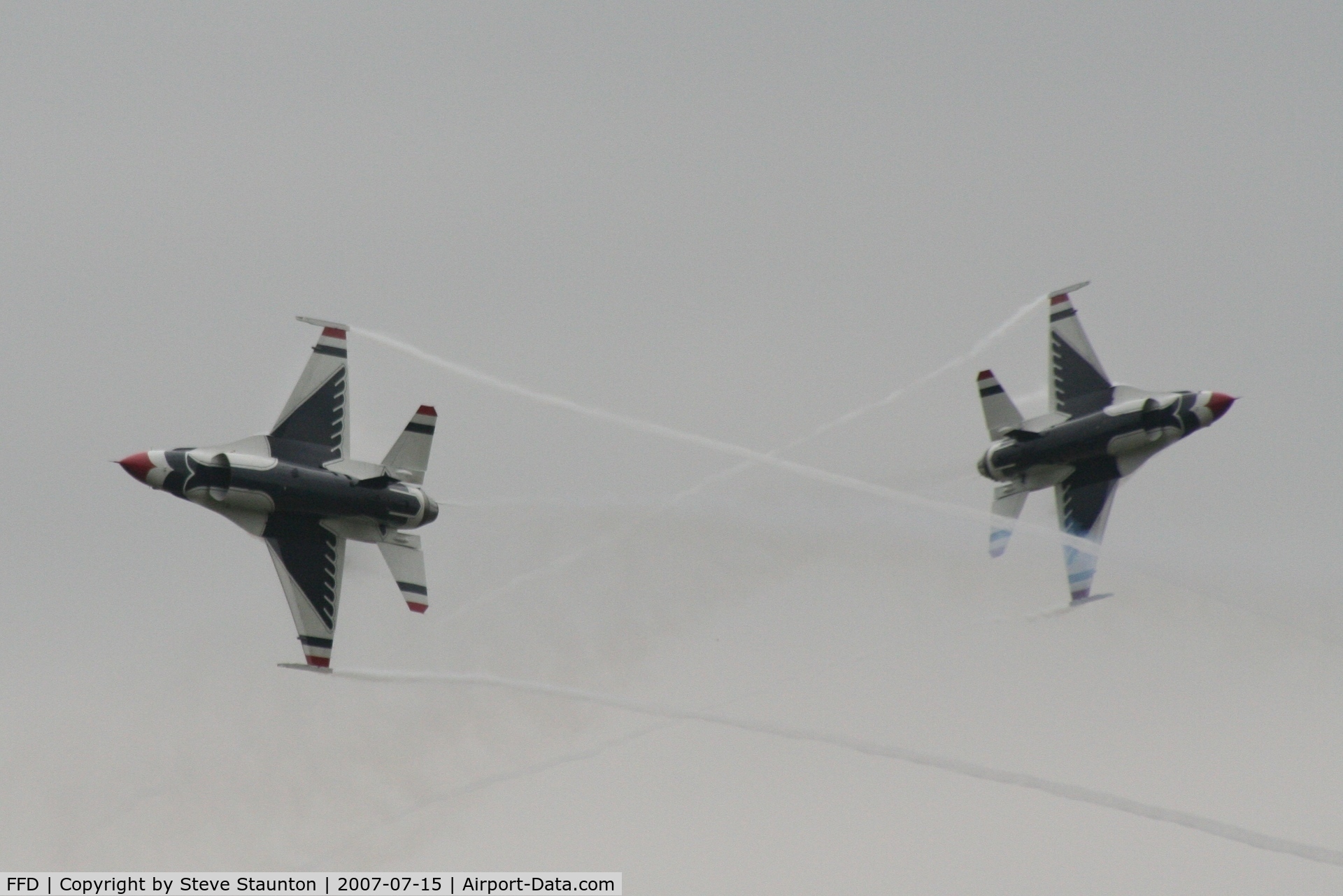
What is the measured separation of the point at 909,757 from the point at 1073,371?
46.6ft

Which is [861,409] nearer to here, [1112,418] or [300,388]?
[1112,418]

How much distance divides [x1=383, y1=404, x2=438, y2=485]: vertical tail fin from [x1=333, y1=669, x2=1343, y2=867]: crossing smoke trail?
23.7 feet

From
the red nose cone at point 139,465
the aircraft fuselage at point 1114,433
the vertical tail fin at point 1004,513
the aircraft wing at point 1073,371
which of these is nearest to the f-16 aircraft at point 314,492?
the red nose cone at point 139,465

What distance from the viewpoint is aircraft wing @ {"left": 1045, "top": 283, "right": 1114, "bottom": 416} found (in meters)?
67.6

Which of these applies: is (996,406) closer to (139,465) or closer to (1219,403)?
(1219,403)

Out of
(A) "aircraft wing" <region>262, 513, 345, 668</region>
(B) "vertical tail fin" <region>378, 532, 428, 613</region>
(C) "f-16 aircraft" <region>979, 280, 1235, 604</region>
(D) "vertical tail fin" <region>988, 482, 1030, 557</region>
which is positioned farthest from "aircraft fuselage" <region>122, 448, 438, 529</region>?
(C) "f-16 aircraft" <region>979, 280, 1235, 604</region>

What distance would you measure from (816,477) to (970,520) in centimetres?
538

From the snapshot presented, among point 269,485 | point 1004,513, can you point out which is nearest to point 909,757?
point 1004,513

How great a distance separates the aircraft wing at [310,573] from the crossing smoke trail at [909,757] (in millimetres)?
1467

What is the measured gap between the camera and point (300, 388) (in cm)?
6606

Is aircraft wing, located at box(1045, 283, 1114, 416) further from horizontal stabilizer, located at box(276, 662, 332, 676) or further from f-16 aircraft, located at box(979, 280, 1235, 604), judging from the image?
horizontal stabilizer, located at box(276, 662, 332, 676)

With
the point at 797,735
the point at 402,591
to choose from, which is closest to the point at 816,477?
the point at 797,735

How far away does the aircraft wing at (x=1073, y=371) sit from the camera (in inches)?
2660

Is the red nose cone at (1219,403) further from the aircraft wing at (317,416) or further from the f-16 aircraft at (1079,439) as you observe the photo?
the aircraft wing at (317,416)
